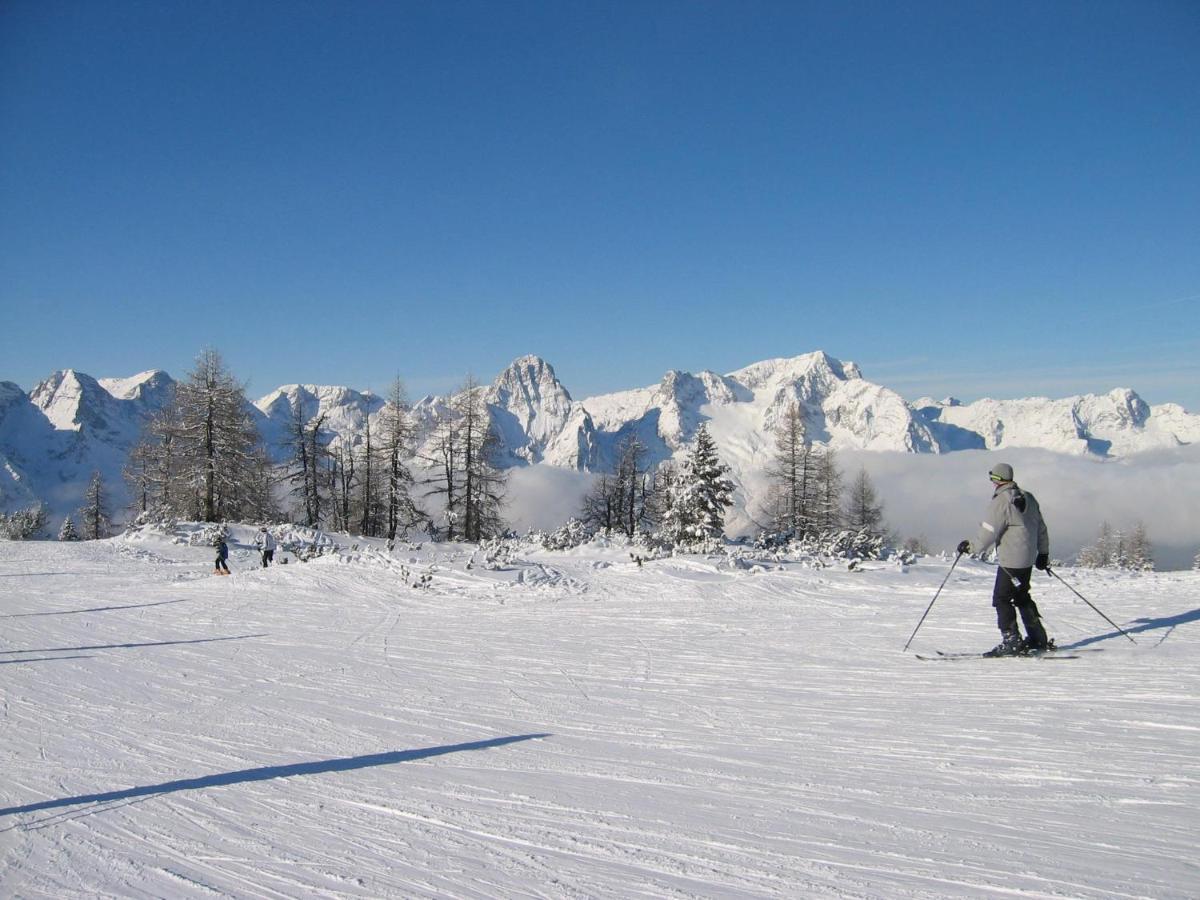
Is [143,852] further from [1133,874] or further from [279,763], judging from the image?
[1133,874]

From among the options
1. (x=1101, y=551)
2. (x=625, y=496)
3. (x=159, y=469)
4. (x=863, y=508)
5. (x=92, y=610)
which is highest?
(x=159, y=469)

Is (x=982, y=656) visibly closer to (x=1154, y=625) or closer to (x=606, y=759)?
(x=1154, y=625)

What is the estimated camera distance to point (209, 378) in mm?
36312

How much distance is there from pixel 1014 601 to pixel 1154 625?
2836 millimetres

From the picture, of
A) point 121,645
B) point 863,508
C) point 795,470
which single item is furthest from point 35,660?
point 863,508

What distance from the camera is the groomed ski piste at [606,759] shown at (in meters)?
3.47

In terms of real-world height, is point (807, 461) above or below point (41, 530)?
above

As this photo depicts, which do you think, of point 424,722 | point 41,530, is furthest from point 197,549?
point 41,530

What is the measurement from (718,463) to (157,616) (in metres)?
29.9

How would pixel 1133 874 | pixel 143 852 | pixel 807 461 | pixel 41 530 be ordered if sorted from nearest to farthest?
pixel 1133 874, pixel 143 852, pixel 807 461, pixel 41 530

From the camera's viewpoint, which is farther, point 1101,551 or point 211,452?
point 1101,551

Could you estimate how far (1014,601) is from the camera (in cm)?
791

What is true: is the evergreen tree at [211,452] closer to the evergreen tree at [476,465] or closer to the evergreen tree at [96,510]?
the evergreen tree at [476,465]

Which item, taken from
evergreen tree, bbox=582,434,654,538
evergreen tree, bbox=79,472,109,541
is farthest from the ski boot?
evergreen tree, bbox=79,472,109,541
